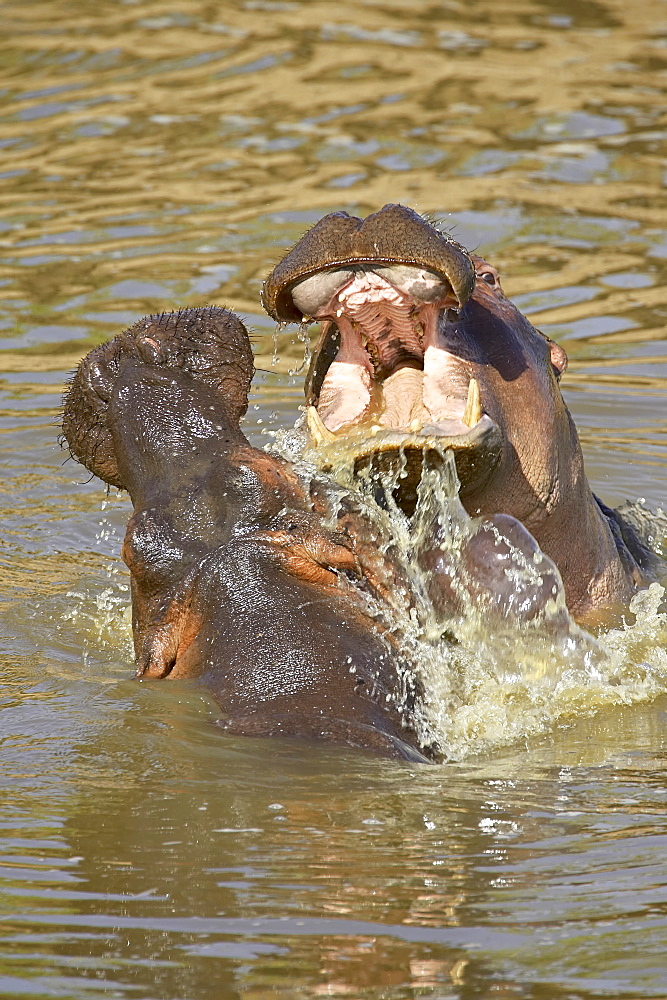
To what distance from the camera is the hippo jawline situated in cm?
482

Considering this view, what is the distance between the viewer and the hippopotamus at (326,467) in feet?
12.9

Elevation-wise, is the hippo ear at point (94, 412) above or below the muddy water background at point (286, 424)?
above

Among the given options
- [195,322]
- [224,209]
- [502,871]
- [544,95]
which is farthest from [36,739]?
[544,95]

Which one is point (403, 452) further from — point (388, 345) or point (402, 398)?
point (388, 345)

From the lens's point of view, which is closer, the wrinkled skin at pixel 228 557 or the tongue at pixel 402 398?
the wrinkled skin at pixel 228 557

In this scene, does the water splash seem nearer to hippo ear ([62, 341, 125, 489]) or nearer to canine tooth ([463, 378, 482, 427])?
canine tooth ([463, 378, 482, 427])

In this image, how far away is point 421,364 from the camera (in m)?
5.34

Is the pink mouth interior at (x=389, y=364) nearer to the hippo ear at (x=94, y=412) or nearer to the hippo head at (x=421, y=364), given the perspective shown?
the hippo head at (x=421, y=364)

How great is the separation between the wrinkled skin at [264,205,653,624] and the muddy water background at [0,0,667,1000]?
37.3 inches

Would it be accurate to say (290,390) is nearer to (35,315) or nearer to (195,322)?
(35,315)

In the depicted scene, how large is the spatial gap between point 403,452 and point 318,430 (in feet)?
1.05

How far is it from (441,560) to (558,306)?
5788 mm

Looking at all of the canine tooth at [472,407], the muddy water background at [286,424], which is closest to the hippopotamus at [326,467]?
the canine tooth at [472,407]

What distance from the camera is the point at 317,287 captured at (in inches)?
191
